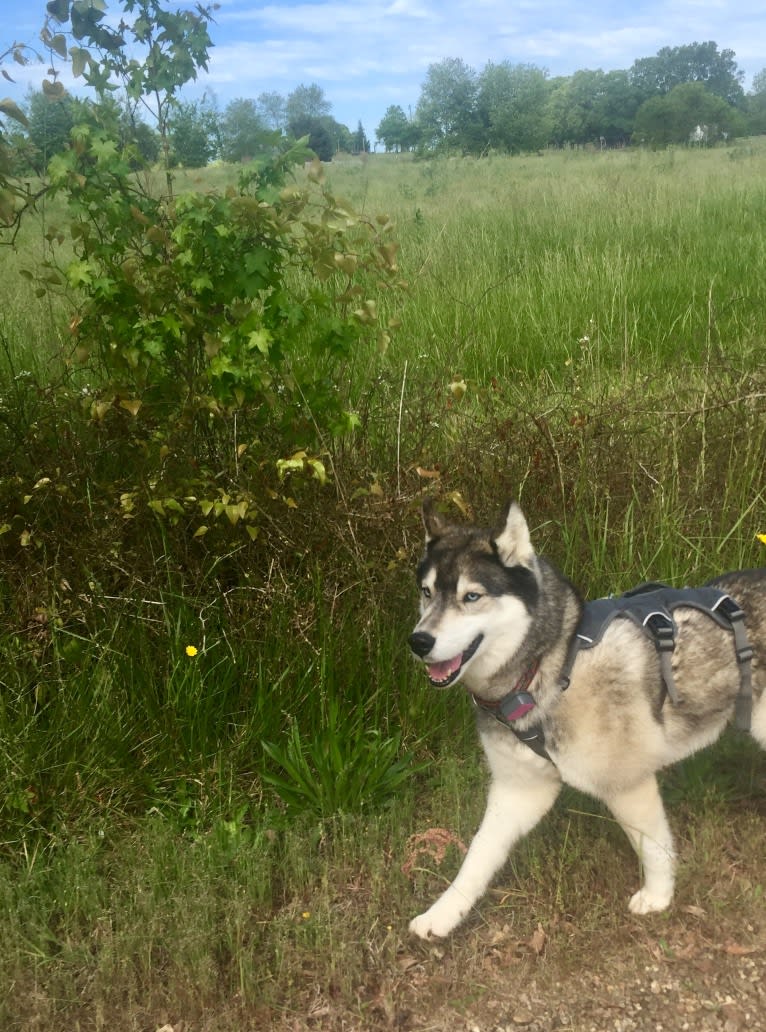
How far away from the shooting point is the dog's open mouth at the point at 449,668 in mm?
2764

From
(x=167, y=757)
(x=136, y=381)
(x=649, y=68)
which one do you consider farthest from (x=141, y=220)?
(x=649, y=68)

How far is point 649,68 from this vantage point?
62.3 meters

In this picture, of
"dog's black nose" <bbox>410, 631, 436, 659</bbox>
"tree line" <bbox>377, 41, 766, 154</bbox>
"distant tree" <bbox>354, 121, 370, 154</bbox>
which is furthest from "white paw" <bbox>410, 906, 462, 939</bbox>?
"tree line" <bbox>377, 41, 766, 154</bbox>

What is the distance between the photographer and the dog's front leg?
9.44ft

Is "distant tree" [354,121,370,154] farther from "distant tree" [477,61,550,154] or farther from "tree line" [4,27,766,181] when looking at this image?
"distant tree" [477,61,550,154]

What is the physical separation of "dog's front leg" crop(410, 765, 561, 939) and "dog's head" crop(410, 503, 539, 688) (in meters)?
0.41

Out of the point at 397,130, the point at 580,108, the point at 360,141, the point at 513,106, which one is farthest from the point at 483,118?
the point at 360,141

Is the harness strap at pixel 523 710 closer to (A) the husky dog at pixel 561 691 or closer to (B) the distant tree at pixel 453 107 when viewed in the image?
(A) the husky dog at pixel 561 691

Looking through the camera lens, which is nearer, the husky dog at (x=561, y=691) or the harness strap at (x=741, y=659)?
the husky dog at (x=561, y=691)

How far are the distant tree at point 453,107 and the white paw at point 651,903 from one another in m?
25.9

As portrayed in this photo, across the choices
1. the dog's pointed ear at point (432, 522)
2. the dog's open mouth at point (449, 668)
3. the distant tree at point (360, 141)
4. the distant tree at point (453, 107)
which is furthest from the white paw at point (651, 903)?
the distant tree at point (453, 107)

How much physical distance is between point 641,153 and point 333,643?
65.8 feet

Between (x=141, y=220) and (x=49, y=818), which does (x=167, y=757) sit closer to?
(x=49, y=818)

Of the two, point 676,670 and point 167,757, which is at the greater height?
point 676,670
